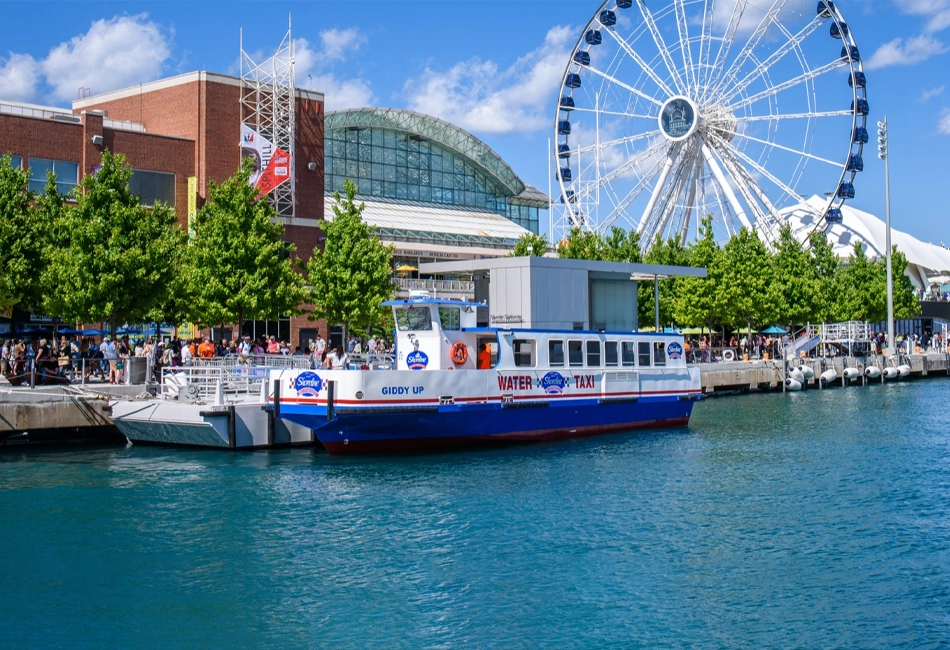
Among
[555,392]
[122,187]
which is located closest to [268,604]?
[555,392]

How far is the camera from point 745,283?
6588 cm

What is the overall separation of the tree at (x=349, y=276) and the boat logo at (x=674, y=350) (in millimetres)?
14671

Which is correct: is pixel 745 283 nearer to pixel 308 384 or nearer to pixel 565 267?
pixel 565 267

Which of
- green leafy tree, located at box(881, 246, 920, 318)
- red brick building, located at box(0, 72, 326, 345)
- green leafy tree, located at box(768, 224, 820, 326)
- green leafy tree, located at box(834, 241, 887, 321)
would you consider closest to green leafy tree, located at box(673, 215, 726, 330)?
green leafy tree, located at box(768, 224, 820, 326)

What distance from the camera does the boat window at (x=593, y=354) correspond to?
3534cm

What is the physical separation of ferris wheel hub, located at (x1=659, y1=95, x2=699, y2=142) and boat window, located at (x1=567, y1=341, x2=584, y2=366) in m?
37.6

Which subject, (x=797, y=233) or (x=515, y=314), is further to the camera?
(x=797, y=233)

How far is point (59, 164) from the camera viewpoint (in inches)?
2050

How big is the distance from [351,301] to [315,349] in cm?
430

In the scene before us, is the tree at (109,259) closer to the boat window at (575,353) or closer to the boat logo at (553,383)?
the boat logo at (553,383)

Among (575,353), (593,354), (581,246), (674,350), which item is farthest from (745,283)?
(575,353)

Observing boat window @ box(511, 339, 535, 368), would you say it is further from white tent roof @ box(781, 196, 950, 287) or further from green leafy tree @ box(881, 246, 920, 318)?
white tent roof @ box(781, 196, 950, 287)

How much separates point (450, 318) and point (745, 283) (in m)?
38.4

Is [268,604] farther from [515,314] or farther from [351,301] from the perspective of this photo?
[351,301]
